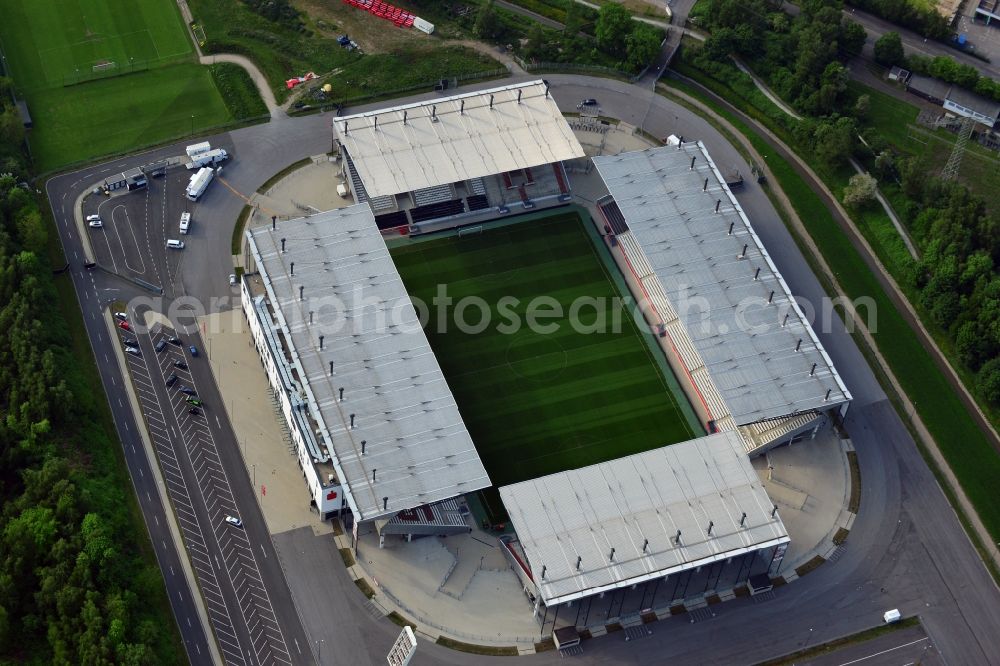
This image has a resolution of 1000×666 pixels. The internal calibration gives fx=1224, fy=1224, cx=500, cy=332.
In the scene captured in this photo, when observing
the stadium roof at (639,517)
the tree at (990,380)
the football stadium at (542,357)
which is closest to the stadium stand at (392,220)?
the football stadium at (542,357)

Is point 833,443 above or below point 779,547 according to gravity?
above

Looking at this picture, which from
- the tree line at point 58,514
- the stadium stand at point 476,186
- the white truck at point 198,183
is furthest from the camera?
the stadium stand at point 476,186

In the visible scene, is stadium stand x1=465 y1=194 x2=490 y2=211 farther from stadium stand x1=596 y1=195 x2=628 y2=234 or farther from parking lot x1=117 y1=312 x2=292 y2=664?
parking lot x1=117 y1=312 x2=292 y2=664

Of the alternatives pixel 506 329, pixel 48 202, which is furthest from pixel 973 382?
pixel 48 202

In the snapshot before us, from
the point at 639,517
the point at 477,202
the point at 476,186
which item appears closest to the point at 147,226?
the point at 477,202

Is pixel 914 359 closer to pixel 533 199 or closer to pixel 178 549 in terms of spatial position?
pixel 533 199

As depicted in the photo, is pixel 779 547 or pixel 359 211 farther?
pixel 359 211

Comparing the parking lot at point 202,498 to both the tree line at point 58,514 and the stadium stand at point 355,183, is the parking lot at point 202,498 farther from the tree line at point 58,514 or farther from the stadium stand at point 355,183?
the stadium stand at point 355,183
